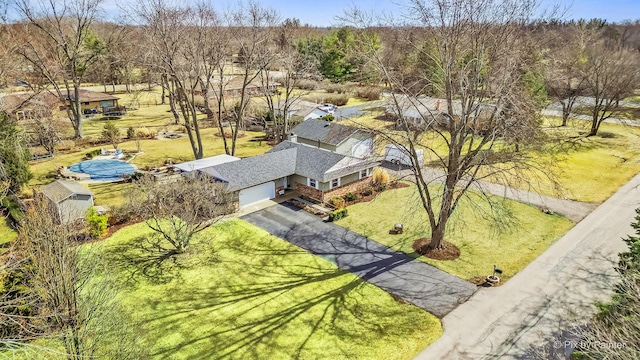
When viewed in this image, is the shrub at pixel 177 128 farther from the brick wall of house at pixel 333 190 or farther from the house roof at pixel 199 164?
the brick wall of house at pixel 333 190

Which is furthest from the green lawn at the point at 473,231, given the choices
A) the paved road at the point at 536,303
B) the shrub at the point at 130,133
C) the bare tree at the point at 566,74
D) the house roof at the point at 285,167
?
the shrub at the point at 130,133

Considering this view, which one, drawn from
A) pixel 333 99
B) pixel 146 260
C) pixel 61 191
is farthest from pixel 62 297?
pixel 333 99

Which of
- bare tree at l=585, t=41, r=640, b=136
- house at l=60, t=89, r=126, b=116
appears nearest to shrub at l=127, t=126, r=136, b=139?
house at l=60, t=89, r=126, b=116

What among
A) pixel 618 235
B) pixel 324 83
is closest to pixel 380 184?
pixel 618 235

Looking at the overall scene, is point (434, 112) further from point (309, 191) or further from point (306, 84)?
point (306, 84)

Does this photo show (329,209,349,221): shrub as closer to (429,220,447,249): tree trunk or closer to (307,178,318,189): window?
(307,178,318,189): window

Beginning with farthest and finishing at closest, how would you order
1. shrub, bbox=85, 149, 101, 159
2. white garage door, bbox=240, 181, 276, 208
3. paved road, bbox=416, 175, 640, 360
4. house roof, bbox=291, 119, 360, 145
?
shrub, bbox=85, 149, 101, 159, house roof, bbox=291, 119, 360, 145, white garage door, bbox=240, 181, 276, 208, paved road, bbox=416, 175, 640, 360
